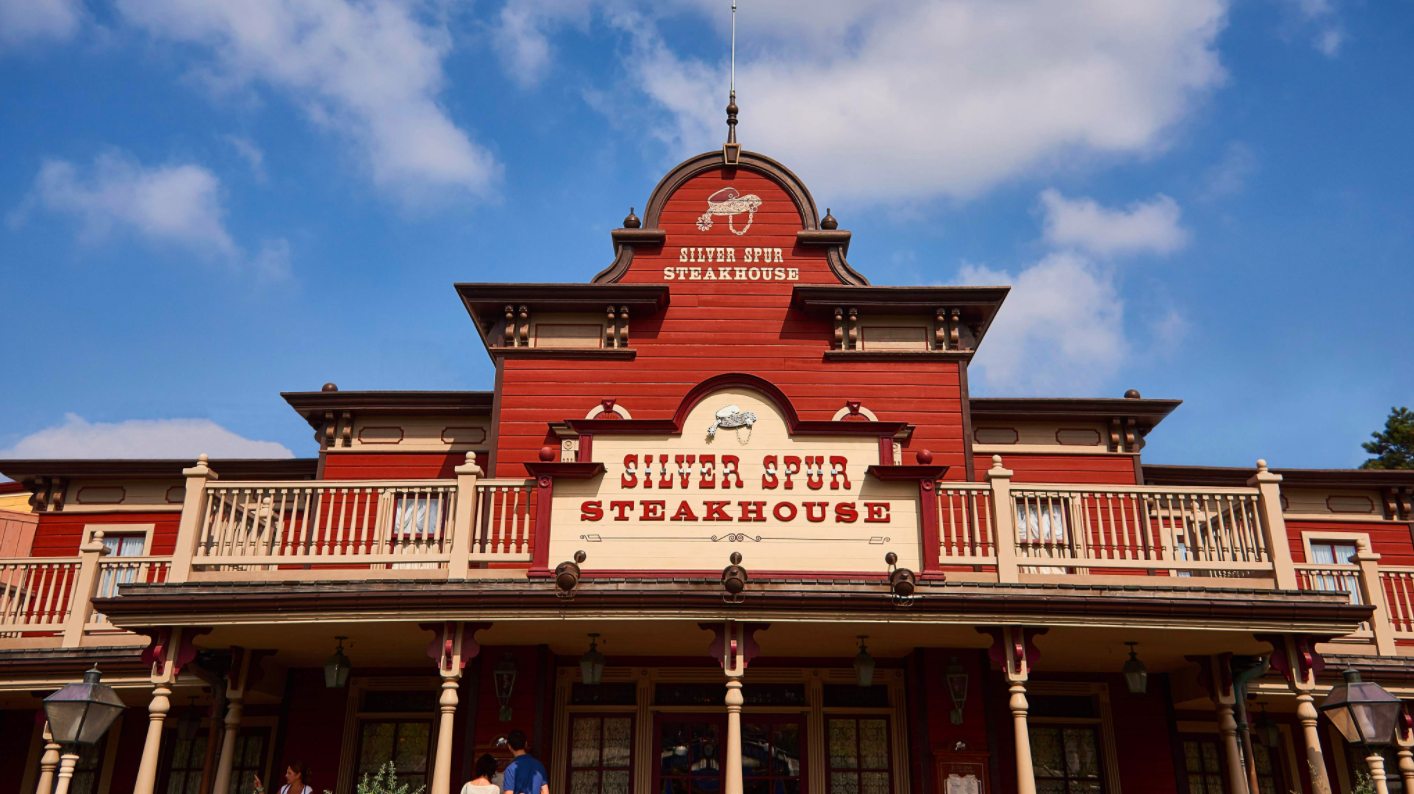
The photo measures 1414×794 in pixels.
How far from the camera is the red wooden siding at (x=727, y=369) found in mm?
13867

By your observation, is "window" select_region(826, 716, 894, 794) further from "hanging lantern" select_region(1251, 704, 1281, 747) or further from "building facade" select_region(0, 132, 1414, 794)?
"hanging lantern" select_region(1251, 704, 1281, 747)

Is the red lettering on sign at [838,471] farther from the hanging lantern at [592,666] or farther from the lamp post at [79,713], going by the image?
the lamp post at [79,713]

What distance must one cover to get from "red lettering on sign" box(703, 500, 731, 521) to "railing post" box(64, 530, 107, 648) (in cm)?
746

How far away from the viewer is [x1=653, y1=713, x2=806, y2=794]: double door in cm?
1166

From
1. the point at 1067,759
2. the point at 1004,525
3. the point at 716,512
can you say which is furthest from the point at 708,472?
the point at 1067,759

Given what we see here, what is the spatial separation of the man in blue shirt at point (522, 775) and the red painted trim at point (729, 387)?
10.9ft

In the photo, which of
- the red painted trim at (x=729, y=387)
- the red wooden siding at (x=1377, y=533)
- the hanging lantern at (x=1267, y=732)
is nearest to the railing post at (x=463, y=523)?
the red painted trim at (x=729, y=387)

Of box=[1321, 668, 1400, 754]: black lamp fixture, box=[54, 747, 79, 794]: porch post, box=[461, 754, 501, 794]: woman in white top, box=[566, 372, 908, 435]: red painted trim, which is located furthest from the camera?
box=[566, 372, 908, 435]: red painted trim

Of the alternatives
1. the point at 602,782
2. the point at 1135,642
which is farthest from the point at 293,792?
the point at 1135,642

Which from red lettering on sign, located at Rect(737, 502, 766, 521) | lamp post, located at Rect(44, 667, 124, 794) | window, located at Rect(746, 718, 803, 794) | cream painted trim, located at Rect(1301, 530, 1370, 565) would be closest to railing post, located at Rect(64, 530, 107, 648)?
lamp post, located at Rect(44, 667, 124, 794)

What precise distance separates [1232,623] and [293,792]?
31.7 feet

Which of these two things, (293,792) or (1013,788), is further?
(1013,788)

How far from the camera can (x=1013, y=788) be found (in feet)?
38.2

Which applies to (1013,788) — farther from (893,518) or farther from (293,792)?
(293,792)
